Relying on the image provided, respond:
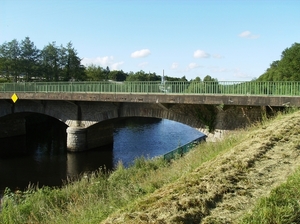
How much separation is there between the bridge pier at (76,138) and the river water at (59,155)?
51cm

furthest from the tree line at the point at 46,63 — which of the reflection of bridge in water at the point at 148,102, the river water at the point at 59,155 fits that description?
the reflection of bridge in water at the point at 148,102

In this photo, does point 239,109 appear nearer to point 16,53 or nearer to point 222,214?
point 222,214

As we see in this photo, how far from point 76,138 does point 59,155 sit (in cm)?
178

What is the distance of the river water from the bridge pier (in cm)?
51

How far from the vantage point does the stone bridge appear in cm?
1459

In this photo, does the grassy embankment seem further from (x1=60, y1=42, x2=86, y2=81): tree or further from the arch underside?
(x1=60, y1=42, x2=86, y2=81): tree

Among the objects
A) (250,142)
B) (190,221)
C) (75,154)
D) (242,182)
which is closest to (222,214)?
(190,221)

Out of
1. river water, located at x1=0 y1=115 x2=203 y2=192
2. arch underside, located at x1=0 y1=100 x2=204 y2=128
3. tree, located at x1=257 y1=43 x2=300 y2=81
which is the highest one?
tree, located at x1=257 y1=43 x2=300 y2=81

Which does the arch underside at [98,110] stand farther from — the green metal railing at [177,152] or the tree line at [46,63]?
the tree line at [46,63]

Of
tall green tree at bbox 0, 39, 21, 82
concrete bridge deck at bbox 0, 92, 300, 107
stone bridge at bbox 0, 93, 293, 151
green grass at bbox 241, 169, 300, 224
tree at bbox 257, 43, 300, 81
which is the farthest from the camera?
tall green tree at bbox 0, 39, 21, 82

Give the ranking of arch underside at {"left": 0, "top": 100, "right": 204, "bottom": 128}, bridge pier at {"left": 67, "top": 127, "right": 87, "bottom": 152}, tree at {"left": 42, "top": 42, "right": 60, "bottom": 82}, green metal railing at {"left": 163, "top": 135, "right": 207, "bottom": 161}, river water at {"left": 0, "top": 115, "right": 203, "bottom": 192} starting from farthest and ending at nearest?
1. tree at {"left": 42, "top": 42, "right": 60, "bottom": 82}
2. bridge pier at {"left": 67, "top": 127, "right": 87, "bottom": 152}
3. river water at {"left": 0, "top": 115, "right": 203, "bottom": 192}
4. arch underside at {"left": 0, "top": 100, "right": 204, "bottom": 128}
5. green metal railing at {"left": 163, "top": 135, "right": 207, "bottom": 161}

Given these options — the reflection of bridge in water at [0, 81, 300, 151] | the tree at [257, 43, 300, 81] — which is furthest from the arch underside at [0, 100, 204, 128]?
the tree at [257, 43, 300, 81]

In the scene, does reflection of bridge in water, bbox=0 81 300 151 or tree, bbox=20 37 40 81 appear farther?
tree, bbox=20 37 40 81

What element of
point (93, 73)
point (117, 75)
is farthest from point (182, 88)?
point (117, 75)
